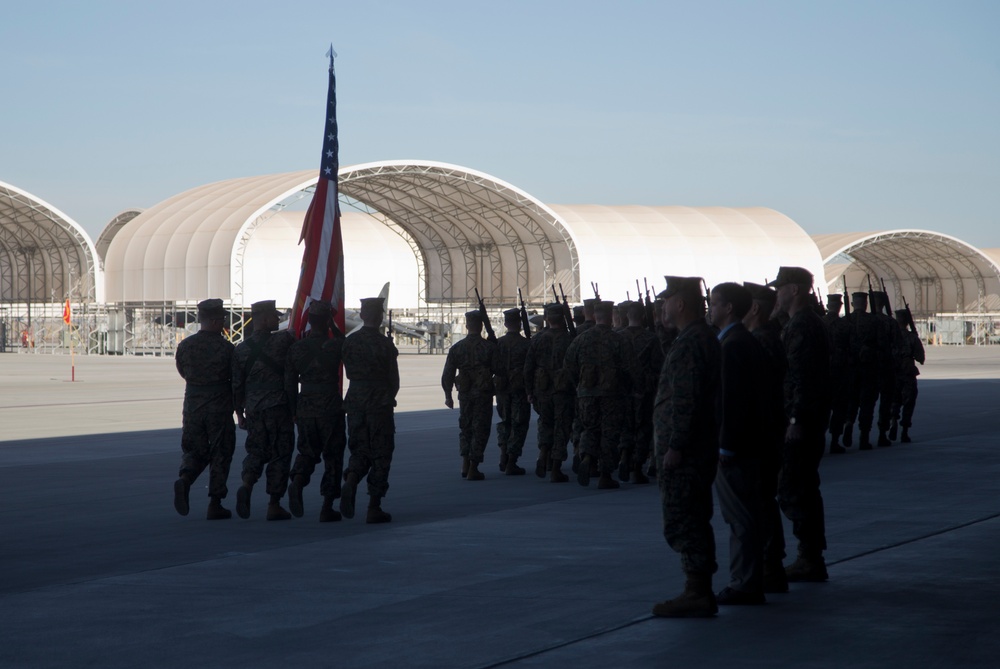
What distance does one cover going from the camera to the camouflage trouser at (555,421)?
476 inches

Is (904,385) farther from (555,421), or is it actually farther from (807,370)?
(807,370)

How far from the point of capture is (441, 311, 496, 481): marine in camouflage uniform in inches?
485

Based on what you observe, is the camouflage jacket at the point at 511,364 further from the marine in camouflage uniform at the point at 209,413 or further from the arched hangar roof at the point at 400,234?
the arched hangar roof at the point at 400,234

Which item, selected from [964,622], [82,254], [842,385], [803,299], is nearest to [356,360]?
[803,299]

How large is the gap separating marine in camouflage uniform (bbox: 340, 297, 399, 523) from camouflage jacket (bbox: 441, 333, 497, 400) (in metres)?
2.64

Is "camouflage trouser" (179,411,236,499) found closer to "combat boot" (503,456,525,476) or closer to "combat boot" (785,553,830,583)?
"combat boot" (503,456,525,476)

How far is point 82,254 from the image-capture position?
64625mm

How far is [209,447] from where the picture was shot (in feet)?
32.2

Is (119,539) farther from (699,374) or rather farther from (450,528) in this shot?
(699,374)

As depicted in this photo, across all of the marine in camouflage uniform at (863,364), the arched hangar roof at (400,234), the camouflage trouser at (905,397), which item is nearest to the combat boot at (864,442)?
the marine in camouflage uniform at (863,364)

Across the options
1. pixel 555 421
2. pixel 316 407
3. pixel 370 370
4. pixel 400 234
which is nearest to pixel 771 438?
pixel 370 370

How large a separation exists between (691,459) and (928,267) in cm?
7739

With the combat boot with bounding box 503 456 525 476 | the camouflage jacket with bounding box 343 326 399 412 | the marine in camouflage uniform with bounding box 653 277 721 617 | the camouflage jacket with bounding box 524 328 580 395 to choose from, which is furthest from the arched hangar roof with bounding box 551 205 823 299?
the marine in camouflage uniform with bounding box 653 277 721 617

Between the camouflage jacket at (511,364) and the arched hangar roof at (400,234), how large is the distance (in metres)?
34.5
